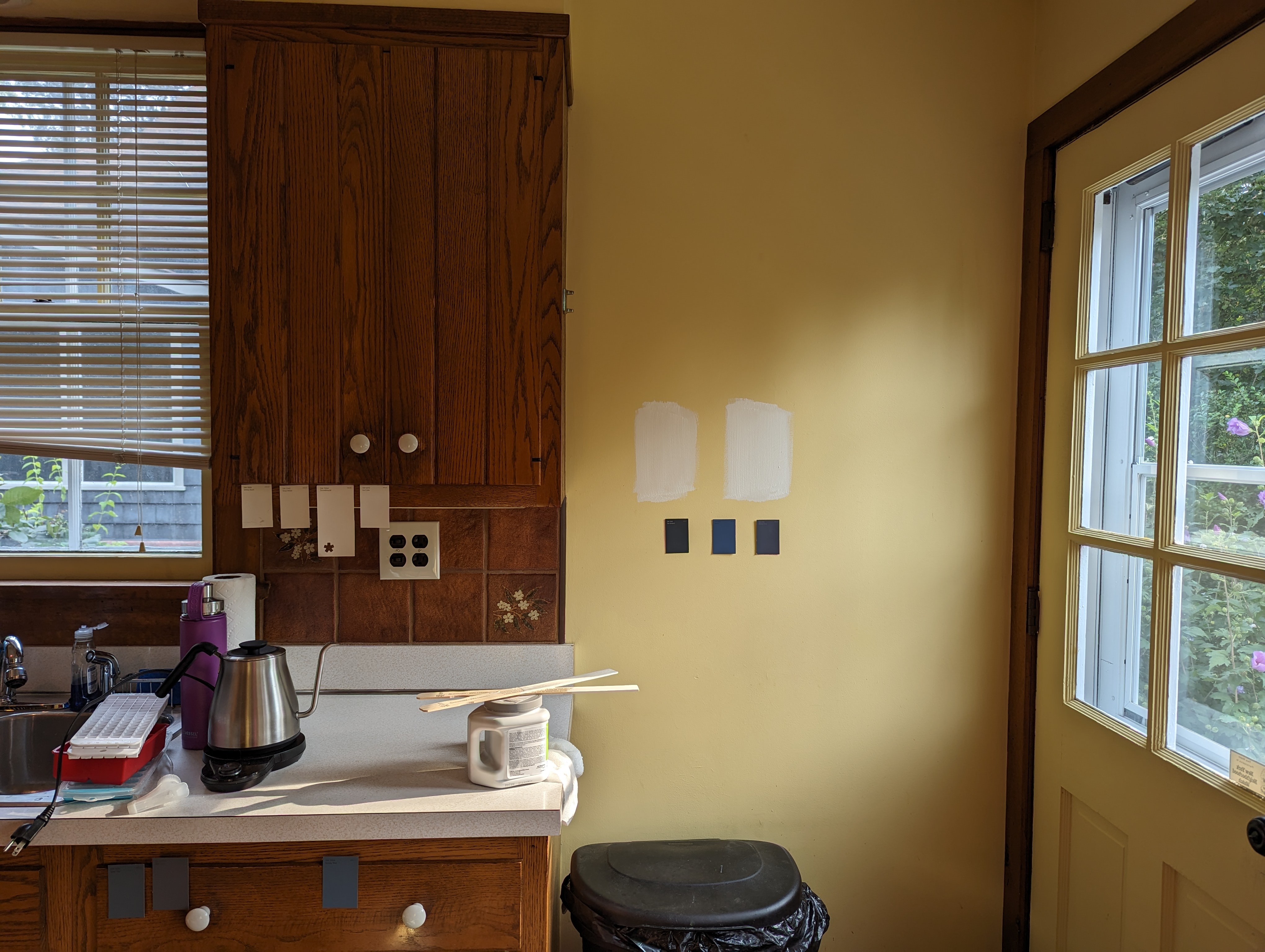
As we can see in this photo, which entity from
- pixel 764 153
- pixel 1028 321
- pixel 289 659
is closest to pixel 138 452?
pixel 289 659

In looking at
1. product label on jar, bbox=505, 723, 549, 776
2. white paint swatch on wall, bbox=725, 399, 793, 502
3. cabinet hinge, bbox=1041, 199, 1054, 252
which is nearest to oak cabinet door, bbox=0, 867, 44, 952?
product label on jar, bbox=505, 723, 549, 776

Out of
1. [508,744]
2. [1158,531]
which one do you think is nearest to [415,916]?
[508,744]

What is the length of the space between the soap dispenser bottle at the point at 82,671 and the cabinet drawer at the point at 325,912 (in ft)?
1.80

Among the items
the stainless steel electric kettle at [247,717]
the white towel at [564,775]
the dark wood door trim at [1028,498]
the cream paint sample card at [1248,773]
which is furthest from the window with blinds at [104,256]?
the cream paint sample card at [1248,773]

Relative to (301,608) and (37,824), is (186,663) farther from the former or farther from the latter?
(301,608)

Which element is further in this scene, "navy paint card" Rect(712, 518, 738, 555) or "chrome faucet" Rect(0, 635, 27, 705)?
"navy paint card" Rect(712, 518, 738, 555)

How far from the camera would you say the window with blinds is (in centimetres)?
180

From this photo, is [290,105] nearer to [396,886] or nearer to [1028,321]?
[396,886]

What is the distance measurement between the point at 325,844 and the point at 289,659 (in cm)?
66

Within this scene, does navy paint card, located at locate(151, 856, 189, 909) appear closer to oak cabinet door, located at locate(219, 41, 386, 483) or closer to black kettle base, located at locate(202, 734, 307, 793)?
black kettle base, located at locate(202, 734, 307, 793)

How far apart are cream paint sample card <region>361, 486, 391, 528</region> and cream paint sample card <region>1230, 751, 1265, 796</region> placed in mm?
1595

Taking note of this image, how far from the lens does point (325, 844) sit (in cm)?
125

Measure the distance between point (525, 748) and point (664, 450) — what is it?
32.7 inches

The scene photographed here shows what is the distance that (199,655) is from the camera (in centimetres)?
146
